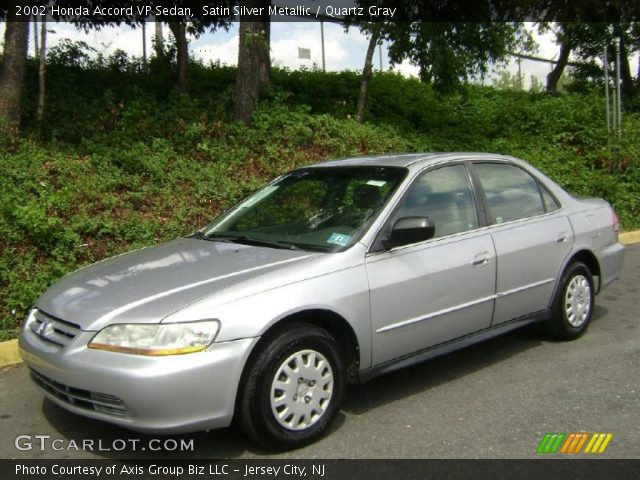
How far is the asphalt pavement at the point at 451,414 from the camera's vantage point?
3.63 m

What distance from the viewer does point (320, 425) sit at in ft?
12.1

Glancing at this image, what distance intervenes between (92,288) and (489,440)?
239cm

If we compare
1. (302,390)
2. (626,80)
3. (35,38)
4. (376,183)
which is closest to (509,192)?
(376,183)

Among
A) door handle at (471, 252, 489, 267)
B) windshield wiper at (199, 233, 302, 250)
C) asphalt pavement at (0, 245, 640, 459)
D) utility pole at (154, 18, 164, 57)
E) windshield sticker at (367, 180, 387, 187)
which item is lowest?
asphalt pavement at (0, 245, 640, 459)

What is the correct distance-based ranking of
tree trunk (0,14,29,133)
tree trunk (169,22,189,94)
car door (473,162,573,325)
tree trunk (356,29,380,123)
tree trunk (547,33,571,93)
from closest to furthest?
car door (473,162,573,325) < tree trunk (0,14,29,133) < tree trunk (169,22,189,94) < tree trunk (356,29,380,123) < tree trunk (547,33,571,93)

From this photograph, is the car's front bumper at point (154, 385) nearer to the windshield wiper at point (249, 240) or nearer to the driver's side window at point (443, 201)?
the windshield wiper at point (249, 240)

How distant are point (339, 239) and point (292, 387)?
0.98 m

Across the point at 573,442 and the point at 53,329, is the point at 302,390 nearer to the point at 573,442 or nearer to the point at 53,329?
the point at 53,329

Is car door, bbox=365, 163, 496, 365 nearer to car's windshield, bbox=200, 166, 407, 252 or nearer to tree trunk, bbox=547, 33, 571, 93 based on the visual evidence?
car's windshield, bbox=200, 166, 407, 252

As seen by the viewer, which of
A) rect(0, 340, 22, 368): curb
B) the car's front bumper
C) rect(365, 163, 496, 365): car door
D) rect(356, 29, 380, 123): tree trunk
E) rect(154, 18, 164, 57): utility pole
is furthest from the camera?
rect(154, 18, 164, 57): utility pole

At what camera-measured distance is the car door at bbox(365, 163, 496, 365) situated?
4.01 metres

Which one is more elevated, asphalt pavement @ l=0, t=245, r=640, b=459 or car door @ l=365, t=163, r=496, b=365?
car door @ l=365, t=163, r=496, b=365

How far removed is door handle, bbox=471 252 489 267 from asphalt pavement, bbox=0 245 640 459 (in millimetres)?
825

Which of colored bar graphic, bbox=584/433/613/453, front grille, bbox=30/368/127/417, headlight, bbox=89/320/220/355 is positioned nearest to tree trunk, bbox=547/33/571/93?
colored bar graphic, bbox=584/433/613/453
